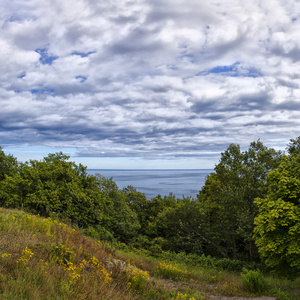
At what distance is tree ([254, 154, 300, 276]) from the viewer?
11.0 m

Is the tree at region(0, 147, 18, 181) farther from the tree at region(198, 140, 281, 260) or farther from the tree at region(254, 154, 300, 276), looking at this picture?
the tree at region(254, 154, 300, 276)

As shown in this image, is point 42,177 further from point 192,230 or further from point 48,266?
point 48,266

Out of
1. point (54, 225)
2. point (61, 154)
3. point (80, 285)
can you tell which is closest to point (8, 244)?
point (80, 285)

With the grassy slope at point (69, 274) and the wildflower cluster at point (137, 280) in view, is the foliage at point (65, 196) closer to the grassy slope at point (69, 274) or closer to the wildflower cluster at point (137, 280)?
the grassy slope at point (69, 274)

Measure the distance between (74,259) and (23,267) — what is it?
1.91 m

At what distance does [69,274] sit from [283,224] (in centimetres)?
990

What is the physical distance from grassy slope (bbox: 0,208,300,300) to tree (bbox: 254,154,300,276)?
2.13 metres

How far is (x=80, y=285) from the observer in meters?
4.90

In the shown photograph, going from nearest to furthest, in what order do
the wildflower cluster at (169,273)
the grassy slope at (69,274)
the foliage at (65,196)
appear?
1. the grassy slope at (69,274)
2. the wildflower cluster at (169,273)
3. the foliage at (65,196)

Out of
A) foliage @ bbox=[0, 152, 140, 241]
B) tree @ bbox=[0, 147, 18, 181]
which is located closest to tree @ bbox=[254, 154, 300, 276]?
foliage @ bbox=[0, 152, 140, 241]

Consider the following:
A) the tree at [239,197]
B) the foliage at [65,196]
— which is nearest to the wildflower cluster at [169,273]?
the foliage at [65,196]

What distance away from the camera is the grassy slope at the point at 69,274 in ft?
14.6

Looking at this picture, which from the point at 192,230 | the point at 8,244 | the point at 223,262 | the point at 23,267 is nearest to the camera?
the point at 23,267

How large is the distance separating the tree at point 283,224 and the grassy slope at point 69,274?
6.97 ft
